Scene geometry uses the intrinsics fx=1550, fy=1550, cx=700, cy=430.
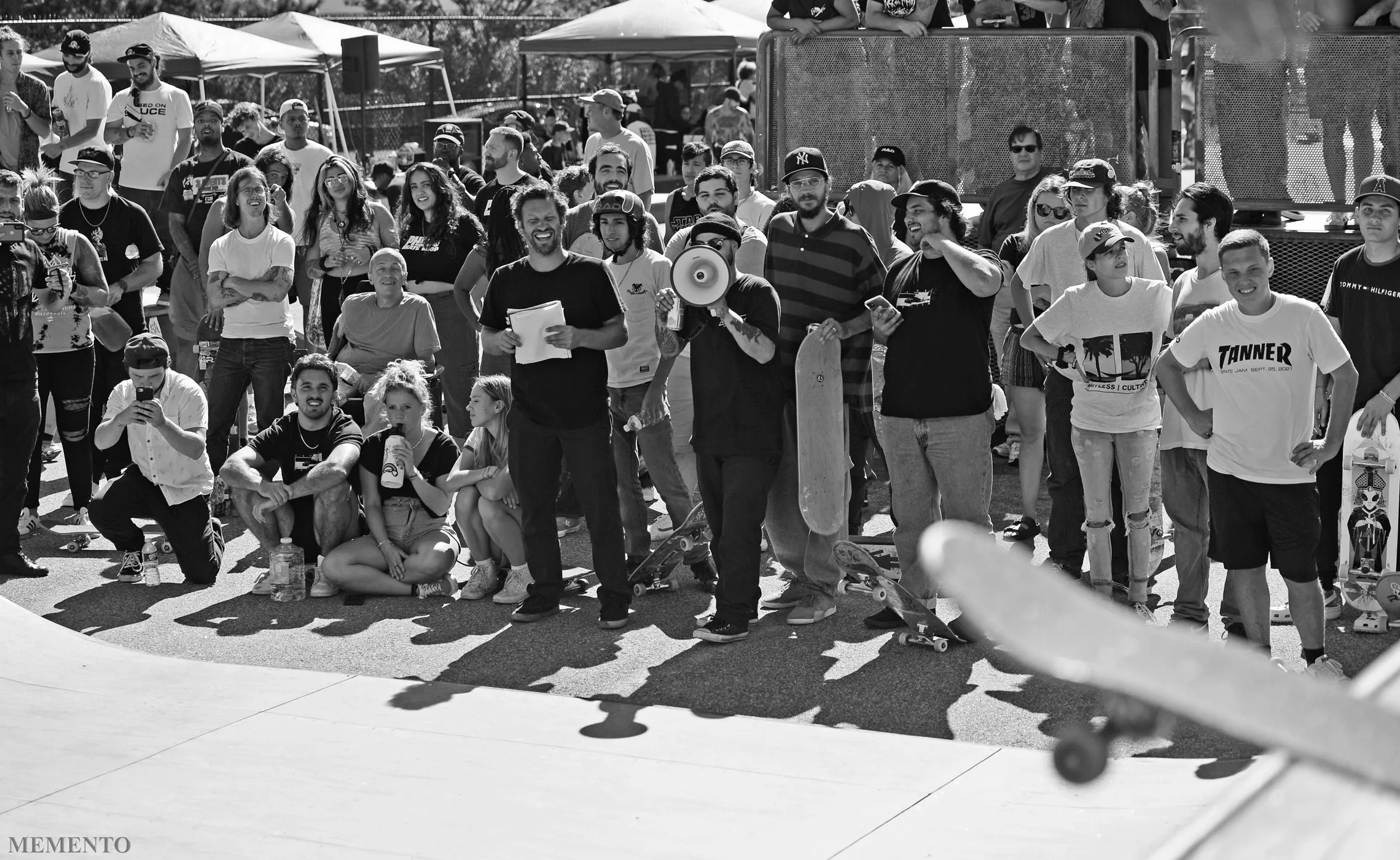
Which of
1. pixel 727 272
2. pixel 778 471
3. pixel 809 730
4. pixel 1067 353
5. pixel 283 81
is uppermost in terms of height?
pixel 283 81

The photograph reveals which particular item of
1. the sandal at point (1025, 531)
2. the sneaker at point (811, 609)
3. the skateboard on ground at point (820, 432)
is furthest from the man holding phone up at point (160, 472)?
the sandal at point (1025, 531)

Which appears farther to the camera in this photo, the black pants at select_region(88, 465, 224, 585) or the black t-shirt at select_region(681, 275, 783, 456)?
the black pants at select_region(88, 465, 224, 585)

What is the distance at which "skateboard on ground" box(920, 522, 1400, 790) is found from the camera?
0.95 m

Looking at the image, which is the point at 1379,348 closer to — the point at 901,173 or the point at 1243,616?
the point at 1243,616

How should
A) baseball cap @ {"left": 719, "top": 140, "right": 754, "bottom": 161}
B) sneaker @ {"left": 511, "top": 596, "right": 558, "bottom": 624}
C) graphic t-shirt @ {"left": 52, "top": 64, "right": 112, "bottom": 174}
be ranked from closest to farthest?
sneaker @ {"left": 511, "top": 596, "right": 558, "bottom": 624}, baseball cap @ {"left": 719, "top": 140, "right": 754, "bottom": 161}, graphic t-shirt @ {"left": 52, "top": 64, "right": 112, "bottom": 174}

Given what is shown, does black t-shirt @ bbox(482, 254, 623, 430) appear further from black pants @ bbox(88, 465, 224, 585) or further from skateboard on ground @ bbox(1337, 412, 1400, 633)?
skateboard on ground @ bbox(1337, 412, 1400, 633)

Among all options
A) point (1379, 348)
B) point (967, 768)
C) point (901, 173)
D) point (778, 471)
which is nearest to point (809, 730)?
point (967, 768)

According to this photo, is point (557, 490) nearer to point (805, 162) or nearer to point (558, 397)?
point (558, 397)

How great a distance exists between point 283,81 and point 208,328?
18.2m

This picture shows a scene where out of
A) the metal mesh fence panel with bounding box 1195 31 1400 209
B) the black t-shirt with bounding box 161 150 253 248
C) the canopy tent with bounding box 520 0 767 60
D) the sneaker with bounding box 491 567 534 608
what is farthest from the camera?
the canopy tent with bounding box 520 0 767 60

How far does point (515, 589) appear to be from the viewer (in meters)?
7.30

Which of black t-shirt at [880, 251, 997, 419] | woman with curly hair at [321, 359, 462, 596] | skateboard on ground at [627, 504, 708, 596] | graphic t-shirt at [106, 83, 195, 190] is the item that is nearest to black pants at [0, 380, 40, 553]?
woman with curly hair at [321, 359, 462, 596]

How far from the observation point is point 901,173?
9.31 metres

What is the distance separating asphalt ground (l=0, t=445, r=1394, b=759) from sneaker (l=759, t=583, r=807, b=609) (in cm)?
7
